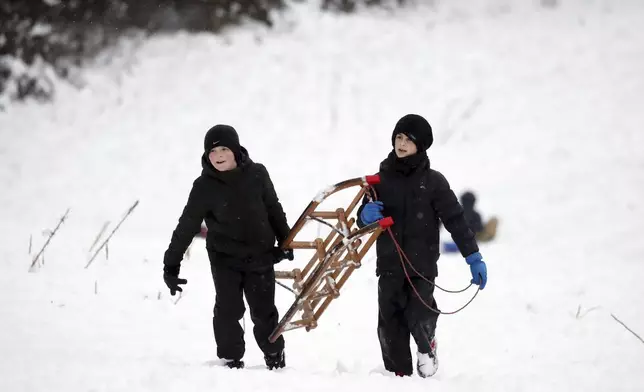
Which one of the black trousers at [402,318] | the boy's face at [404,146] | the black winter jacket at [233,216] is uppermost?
the boy's face at [404,146]

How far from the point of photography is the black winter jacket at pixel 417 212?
4379mm

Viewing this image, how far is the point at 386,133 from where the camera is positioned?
11.6 m

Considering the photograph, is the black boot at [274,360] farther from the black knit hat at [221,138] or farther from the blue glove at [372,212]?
the black knit hat at [221,138]

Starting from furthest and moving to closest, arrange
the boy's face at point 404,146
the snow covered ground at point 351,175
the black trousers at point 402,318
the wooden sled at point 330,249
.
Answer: the snow covered ground at point 351,175
the black trousers at point 402,318
the boy's face at point 404,146
the wooden sled at point 330,249

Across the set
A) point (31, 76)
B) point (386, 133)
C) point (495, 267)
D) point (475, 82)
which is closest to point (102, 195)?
point (31, 76)

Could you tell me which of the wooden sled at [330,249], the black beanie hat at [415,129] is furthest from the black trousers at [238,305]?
the black beanie hat at [415,129]

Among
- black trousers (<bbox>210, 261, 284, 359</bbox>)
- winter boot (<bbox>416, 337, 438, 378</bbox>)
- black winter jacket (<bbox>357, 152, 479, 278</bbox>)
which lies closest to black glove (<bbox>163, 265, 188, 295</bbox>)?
black trousers (<bbox>210, 261, 284, 359</bbox>)

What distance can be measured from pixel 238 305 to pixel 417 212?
4.41ft

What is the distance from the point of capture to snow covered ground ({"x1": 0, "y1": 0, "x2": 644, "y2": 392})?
499 cm

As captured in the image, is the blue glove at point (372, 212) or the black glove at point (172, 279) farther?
the black glove at point (172, 279)

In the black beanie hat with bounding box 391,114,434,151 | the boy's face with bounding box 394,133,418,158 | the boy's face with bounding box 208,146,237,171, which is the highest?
the black beanie hat with bounding box 391,114,434,151

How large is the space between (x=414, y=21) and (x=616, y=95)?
14.1ft

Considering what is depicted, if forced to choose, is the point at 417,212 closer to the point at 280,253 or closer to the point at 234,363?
the point at 280,253

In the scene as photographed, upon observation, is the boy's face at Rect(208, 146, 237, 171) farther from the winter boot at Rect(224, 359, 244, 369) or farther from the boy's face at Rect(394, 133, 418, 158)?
the winter boot at Rect(224, 359, 244, 369)
